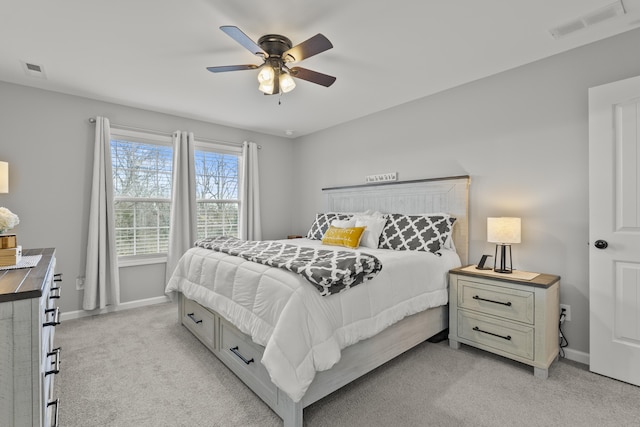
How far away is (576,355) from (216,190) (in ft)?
14.4

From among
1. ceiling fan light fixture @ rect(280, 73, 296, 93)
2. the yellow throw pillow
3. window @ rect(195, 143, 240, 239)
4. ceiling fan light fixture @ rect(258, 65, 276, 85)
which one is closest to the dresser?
ceiling fan light fixture @ rect(258, 65, 276, 85)

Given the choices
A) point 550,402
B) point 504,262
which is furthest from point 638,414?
point 504,262

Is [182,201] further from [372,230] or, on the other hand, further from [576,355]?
[576,355]

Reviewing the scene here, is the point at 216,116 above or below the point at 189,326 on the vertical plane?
above

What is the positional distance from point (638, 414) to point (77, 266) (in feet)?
16.0

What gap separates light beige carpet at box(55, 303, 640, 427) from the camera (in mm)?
1758

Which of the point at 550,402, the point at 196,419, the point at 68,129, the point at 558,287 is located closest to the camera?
the point at 196,419

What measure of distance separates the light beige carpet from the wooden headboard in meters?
1.17

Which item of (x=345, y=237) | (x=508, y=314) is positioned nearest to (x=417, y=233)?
(x=345, y=237)

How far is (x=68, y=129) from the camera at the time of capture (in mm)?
3379

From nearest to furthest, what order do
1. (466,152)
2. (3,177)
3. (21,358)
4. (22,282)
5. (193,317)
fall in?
(21,358), (22,282), (3,177), (193,317), (466,152)

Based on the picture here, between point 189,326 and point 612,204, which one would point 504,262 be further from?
point 189,326

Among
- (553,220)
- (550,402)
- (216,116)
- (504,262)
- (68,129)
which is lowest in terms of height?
(550,402)

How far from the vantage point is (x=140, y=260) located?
12.7 feet
